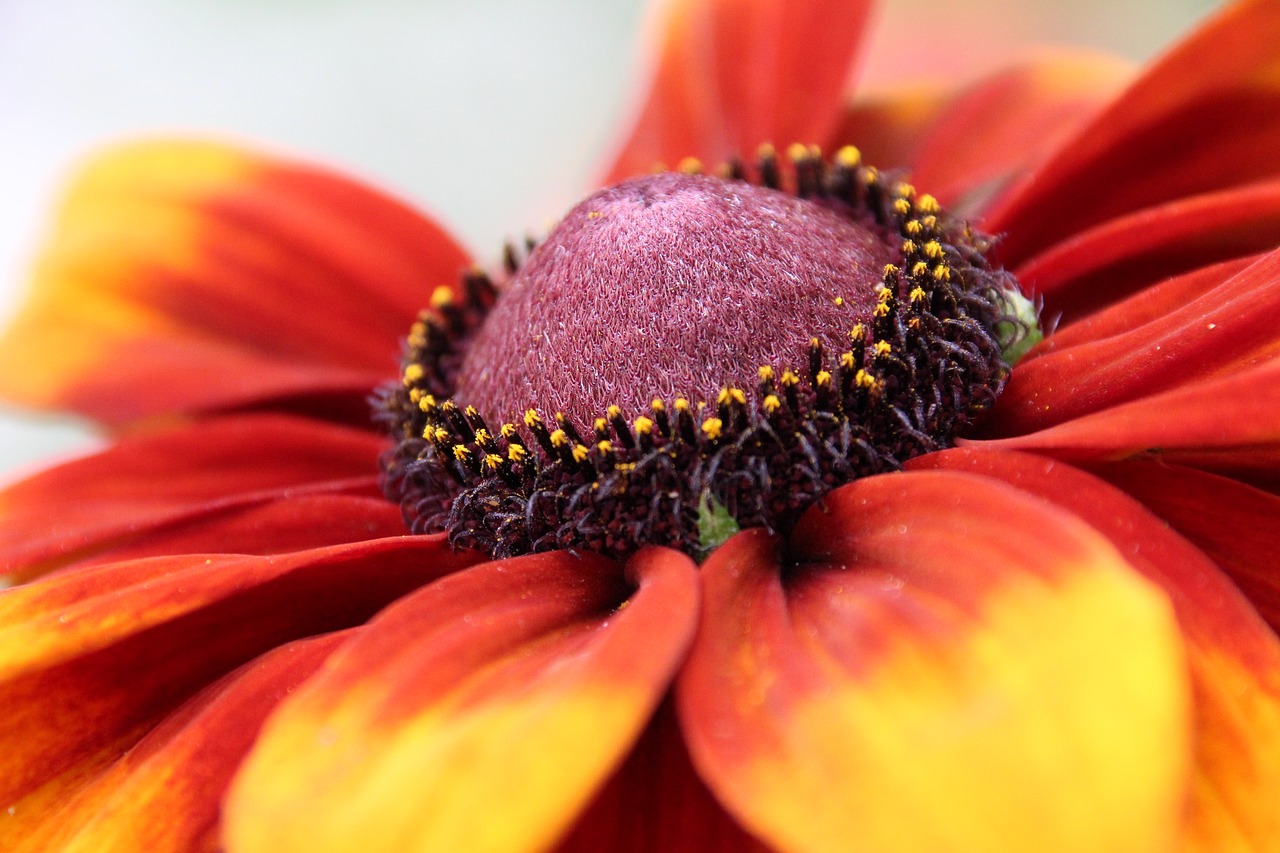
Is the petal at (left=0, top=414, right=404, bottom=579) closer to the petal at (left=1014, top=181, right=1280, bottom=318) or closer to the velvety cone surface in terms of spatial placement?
the velvety cone surface

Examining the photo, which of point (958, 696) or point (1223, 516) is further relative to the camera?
point (1223, 516)

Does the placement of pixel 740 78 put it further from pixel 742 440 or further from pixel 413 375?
pixel 742 440

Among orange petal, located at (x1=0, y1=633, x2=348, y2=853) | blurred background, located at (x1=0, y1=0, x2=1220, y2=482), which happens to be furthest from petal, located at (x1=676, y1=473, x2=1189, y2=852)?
blurred background, located at (x1=0, y1=0, x2=1220, y2=482)

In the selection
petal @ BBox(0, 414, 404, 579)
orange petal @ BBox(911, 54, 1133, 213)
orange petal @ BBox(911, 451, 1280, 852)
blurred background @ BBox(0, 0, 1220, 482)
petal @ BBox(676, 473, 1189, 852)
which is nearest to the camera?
petal @ BBox(676, 473, 1189, 852)

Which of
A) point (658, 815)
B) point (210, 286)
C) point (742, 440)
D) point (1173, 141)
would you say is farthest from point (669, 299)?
point (210, 286)

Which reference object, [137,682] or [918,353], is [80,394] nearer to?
[137,682]

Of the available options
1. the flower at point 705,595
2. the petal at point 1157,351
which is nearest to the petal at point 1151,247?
the flower at point 705,595
